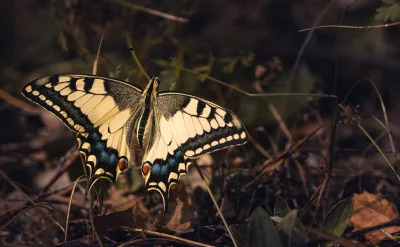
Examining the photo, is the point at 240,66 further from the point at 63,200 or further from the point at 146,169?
the point at 63,200

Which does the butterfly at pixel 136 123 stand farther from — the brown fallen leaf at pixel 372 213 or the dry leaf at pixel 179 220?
the brown fallen leaf at pixel 372 213

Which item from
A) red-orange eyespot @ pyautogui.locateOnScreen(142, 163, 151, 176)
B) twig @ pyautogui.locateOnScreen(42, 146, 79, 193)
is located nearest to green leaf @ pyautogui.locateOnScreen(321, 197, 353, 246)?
red-orange eyespot @ pyautogui.locateOnScreen(142, 163, 151, 176)

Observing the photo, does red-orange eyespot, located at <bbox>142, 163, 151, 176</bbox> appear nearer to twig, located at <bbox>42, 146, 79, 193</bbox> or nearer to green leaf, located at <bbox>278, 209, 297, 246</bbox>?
twig, located at <bbox>42, 146, 79, 193</bbox>

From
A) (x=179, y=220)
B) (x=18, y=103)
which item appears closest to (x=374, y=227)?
(x=179, y=220)

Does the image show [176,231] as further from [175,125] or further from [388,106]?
[388,106]

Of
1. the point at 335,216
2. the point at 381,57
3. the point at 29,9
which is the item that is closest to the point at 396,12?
the point at 335,216

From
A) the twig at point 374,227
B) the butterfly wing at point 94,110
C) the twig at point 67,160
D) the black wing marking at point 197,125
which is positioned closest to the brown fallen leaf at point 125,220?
the butterfly wing at point 94,110

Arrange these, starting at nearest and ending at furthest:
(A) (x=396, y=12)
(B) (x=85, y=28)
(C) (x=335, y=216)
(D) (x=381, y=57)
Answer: (C) (x=335, y=216)
(A) (x=396, y=12)
(B) (x=85, y=28)
(D) (x=381, y=57)
